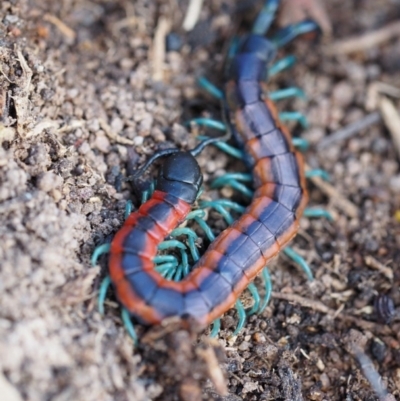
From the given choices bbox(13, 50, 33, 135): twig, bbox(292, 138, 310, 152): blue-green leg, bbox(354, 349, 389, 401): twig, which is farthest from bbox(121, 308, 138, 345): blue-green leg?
bbox(292, 138, 310, 152): blue-green leg

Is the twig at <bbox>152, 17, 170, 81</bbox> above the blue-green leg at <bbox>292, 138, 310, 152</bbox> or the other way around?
above

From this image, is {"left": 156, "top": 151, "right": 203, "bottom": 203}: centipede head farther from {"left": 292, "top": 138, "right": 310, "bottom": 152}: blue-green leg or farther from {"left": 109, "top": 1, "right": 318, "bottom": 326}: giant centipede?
{"left": 292, "top": 138, "right": 310, "bottom": 152}: blue-green leg

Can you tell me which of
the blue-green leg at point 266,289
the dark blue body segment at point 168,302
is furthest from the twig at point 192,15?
the dark blue body segment at point 168,302

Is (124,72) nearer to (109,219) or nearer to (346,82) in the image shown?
(109,219)

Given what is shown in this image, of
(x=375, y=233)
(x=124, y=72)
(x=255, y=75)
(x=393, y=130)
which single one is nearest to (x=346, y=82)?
(x=393, y=130)

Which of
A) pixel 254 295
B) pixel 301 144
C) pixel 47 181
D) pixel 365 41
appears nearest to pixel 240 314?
pixel 254 295

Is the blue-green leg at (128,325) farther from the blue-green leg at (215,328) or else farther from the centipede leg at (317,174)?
the centipede leg at (317,174)
